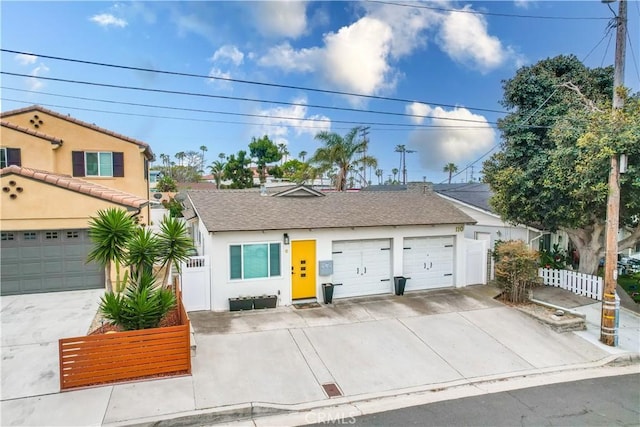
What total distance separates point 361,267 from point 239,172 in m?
35.6

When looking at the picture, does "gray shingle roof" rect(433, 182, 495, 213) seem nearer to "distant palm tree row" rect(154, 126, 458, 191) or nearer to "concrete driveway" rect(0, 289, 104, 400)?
"distant palm tree row" rect(154, 126, 458, 191)

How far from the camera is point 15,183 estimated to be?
43.0ft

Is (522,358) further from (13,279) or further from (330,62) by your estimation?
(13,279)

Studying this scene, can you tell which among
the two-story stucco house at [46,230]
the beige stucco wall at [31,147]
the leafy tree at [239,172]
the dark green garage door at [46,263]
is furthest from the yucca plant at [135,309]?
the leafy tree at [239,172]

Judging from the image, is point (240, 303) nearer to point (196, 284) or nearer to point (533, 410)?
point (196, 284)

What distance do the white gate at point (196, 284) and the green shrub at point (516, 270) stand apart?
406 inches

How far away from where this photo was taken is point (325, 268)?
13398mm

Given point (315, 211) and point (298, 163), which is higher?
point (298, 163)

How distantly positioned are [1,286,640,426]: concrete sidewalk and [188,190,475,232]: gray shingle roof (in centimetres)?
283

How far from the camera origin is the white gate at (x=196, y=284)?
12031mm

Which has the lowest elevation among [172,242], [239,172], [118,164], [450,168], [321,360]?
[321,360]

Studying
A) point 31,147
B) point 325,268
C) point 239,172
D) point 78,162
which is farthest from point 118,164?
point 239,172

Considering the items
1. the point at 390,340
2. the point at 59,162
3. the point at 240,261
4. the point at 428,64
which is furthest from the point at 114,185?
the point at 428,64

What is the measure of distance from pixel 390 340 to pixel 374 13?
12832 millimetres
